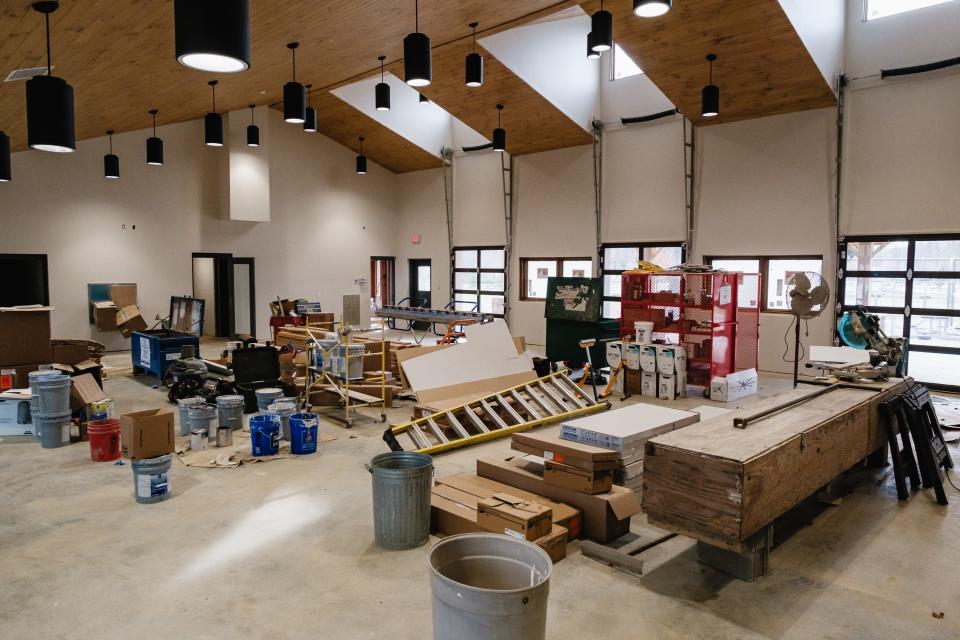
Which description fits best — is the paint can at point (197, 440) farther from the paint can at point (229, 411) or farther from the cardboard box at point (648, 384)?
the cardboard box at point (648, 384)

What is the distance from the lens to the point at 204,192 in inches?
520

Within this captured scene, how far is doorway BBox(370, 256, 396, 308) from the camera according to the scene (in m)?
16.6

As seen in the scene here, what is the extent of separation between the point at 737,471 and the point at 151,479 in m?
3.98

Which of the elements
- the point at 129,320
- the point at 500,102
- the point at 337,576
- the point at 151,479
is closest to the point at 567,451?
the point at 337,576

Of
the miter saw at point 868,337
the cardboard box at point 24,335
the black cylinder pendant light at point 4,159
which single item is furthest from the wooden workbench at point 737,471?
the black cylinder pendant light at point 4,159

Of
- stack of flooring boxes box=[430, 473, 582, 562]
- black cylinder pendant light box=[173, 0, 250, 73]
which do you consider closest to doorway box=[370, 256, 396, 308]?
stack of flooring boxes box=[430, 473, 582, 562]

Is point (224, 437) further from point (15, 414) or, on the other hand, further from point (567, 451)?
point (567, 451)

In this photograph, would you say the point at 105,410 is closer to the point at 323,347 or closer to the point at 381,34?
the point at 323,347

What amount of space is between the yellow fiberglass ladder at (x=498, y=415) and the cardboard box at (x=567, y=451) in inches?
57.7

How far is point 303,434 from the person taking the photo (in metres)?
5.66

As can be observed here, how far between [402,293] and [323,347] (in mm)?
9649

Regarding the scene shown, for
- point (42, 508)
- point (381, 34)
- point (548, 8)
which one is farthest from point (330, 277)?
point (42, 508)

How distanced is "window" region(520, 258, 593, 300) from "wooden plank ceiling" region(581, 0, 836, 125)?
3.76 metres

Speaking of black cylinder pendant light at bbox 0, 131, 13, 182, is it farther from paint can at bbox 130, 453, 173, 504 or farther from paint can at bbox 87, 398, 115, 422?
paint can at bbox 130, 453, 173, 504
